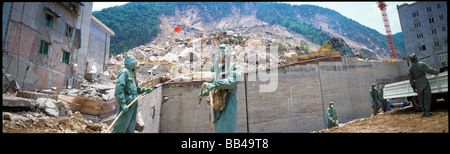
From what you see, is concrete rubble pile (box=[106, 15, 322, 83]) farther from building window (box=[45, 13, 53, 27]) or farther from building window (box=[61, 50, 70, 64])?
building window (box=[45, 13, 53, 27])

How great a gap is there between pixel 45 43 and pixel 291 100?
13.3 meters

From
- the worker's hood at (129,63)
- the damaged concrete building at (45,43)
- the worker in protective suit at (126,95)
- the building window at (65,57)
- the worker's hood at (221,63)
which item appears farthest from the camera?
the building window at (65,57)

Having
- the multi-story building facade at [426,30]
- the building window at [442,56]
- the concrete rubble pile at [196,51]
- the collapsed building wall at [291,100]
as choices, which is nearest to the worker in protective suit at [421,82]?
the collapsed building wall at [291,100]

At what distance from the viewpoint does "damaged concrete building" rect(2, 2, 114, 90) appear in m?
8.85

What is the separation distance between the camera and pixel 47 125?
5.12 m

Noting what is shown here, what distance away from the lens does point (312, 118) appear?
13289 millimetres

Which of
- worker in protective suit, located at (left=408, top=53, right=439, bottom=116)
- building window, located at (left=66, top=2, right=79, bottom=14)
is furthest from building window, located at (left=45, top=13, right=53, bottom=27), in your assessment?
worker in protective suit, located at (left=408, top=53, right=439, bottom=116)

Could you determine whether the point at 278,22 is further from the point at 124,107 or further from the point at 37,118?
the point at 124,107

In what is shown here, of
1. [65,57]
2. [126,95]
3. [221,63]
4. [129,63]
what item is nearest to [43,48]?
[65,57]

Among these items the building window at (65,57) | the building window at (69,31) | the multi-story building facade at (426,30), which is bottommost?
the building window at (65,57)

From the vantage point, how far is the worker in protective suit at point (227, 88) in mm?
3160

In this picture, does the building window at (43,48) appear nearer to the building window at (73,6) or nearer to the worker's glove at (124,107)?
the building window at (73,6)

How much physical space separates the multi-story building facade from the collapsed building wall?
1886 centimetres

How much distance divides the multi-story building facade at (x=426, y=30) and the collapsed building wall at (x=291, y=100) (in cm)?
1886
